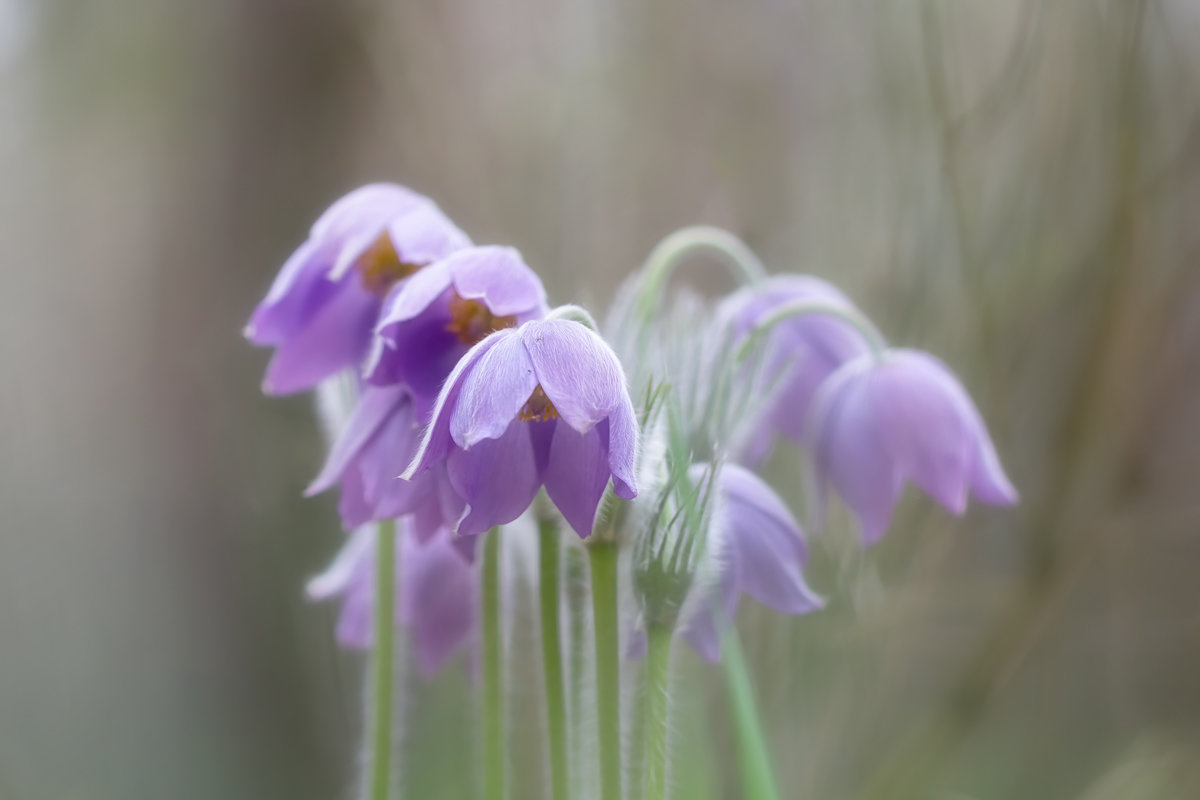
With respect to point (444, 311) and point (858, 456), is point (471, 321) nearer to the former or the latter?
point (444, 311)

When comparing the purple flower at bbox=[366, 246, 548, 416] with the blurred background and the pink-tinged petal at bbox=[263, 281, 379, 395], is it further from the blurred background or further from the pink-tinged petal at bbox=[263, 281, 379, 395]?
the blurred background

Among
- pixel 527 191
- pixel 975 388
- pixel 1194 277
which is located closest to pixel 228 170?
pixel 527 191

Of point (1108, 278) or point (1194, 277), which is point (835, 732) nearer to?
Answer: point (1108, 278)

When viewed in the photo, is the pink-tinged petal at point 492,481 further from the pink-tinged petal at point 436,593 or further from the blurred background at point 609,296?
the blurred background at point 609,296

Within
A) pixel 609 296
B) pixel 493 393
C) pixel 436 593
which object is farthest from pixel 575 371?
pixel 609 296

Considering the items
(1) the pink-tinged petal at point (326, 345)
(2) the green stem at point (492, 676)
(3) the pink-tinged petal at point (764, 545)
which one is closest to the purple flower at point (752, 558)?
(3) the pink-tinged petal at point (764, 545)

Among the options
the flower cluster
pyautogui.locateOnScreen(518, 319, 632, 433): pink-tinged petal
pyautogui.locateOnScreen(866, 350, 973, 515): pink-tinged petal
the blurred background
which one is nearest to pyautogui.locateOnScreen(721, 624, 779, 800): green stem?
the flower cluster
